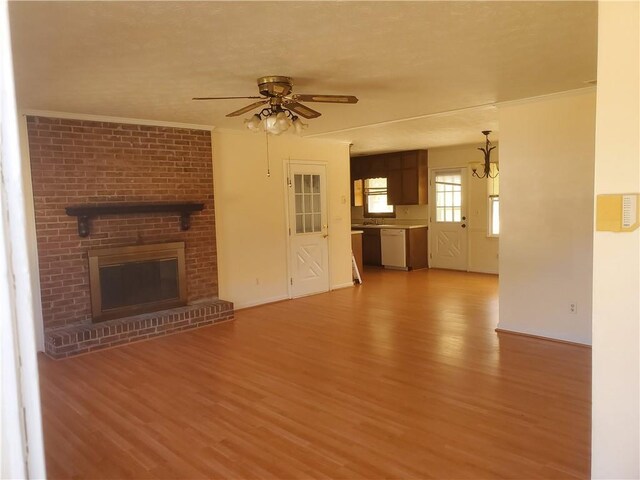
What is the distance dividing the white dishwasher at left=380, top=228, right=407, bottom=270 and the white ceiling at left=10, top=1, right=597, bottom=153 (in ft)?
14.7

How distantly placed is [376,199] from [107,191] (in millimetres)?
6206

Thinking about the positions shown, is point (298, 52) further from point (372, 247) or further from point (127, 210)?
point (372, 247)

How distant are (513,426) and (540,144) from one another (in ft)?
9.24

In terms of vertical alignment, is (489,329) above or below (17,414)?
below

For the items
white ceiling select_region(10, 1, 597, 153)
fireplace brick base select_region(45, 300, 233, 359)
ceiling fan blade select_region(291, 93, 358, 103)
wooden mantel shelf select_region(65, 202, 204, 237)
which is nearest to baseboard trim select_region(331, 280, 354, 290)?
fireplace brick base select_region(45, 300, 233, 359)

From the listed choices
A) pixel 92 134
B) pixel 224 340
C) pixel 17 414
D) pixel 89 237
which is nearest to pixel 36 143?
pixel 92 134

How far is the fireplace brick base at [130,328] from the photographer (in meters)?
4.54

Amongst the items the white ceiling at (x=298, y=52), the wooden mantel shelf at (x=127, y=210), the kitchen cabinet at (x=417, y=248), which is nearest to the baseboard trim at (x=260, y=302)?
the wooden mantel shelf at (x=127, y=210)

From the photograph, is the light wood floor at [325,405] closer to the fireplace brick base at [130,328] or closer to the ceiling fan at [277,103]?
the fireplace brick base at [130,328]

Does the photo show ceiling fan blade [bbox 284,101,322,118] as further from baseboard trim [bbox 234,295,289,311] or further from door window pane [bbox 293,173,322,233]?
baseboard trim [bbox 234,295,289,311]

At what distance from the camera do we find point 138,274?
527 cm

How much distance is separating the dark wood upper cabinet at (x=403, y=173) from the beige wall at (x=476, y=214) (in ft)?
1.74

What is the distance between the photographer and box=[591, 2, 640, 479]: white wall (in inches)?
71.1

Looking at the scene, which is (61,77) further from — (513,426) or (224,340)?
(513,426)
